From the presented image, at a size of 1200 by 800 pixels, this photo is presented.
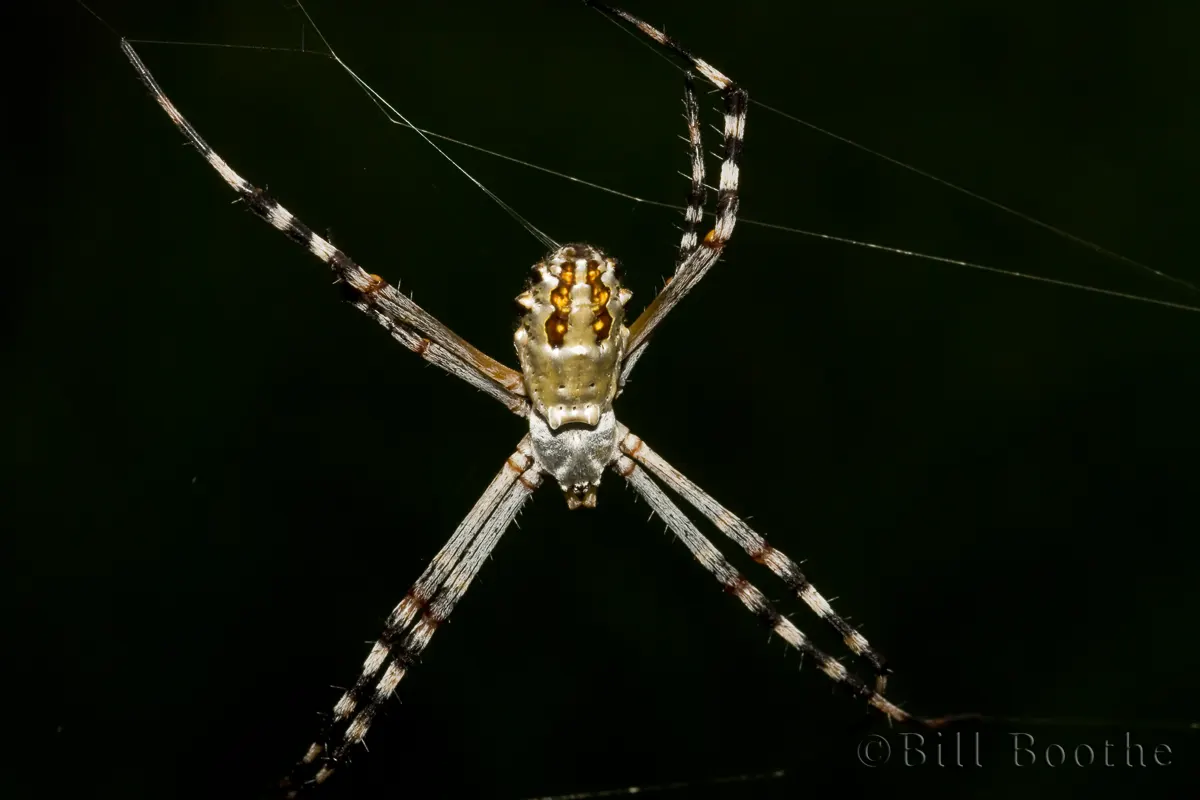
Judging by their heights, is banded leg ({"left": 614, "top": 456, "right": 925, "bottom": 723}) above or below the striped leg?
below

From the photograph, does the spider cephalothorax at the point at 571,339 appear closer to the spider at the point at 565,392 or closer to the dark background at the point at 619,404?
the spider at the point at 565,392

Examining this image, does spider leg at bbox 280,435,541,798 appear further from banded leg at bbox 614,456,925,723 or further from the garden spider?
banded leg at bbox 614,456,925,723

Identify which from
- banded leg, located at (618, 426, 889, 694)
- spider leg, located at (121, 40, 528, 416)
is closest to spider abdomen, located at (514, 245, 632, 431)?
spider leg, located at (121, 40, 528, 416)

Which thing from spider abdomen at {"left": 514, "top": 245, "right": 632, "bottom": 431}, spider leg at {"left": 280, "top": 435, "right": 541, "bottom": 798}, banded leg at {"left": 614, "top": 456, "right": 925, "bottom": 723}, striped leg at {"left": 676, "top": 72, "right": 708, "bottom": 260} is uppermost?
striped leg at {"left": 676, "top": 72, "right": 708, "bottom": 260}

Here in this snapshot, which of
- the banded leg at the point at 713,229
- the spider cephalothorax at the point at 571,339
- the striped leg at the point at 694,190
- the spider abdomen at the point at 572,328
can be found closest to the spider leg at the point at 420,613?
the spider cephalothorax at the point at 571,339

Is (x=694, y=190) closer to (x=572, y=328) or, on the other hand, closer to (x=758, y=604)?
(x=572, y=328)

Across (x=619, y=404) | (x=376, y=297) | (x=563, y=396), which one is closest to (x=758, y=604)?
(x=563, y=396)
